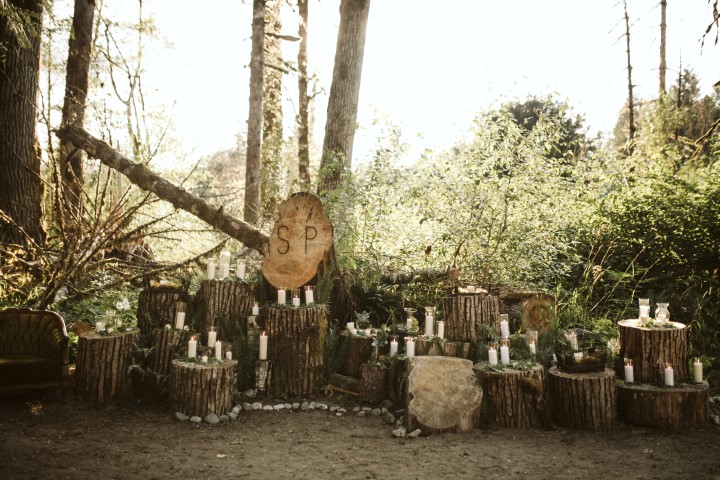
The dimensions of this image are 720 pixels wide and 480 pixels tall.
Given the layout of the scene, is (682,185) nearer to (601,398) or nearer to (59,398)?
(601,398)

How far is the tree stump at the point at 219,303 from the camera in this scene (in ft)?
18.5

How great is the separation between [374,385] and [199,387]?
5.31 ft

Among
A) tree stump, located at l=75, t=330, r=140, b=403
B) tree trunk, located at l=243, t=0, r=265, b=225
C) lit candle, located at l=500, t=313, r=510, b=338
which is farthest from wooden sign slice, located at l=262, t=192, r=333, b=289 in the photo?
tree trunk, located at l=243, t=0, r=265, b=225

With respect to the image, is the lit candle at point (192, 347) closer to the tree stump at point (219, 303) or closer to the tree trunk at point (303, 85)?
the tree stump at point (219, 303)

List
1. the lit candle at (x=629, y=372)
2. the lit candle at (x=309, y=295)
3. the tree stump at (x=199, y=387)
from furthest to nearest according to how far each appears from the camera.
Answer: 1. the lit candle at (x=309, y=295)
2. the lit candle at (x=629, y=372)
3. the tree stump at (x=199, y=387)

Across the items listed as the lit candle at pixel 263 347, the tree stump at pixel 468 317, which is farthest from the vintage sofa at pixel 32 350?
the tree stump at pixel 468 317

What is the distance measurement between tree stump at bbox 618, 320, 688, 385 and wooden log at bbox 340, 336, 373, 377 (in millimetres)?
2498

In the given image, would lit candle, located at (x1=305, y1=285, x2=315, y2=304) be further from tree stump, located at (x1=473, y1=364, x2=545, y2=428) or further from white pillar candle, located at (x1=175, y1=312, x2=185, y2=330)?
tree stump, located at (x1=473, y1=364, x2=545, y2=428)

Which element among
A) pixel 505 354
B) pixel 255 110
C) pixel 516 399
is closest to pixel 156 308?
pixel 505 354

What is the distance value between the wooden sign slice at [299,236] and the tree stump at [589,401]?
287 centimetres

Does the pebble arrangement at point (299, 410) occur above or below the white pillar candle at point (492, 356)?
below

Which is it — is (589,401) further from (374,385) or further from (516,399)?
(374,385)

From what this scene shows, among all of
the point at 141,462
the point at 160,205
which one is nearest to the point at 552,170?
the point at 141,462

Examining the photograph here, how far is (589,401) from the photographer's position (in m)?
4.45
